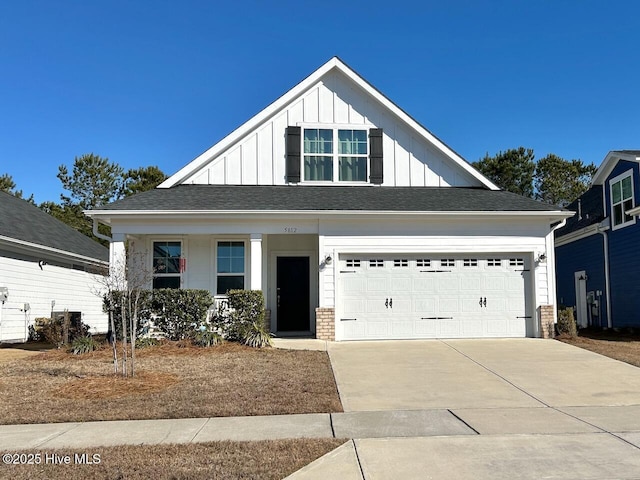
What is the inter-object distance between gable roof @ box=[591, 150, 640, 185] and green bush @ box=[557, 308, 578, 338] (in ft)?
17.3

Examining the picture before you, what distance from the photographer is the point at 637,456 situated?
4.94m

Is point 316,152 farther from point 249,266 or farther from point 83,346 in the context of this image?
point 83,346

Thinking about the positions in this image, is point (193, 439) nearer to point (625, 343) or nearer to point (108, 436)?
point (108, 436)

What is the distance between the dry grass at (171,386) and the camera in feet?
22.2

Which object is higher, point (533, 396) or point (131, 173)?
point (131, 173)

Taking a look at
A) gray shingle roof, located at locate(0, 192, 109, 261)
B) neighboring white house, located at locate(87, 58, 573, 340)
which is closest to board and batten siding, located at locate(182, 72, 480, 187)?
neighboring white house, located at locate(87, 58, 573, 340)

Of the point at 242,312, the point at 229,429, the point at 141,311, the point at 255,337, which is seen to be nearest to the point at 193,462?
the point at 229,429

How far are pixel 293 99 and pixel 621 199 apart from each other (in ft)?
34.2

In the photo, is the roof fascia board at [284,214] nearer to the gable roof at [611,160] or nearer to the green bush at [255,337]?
the green bush at [255,337]

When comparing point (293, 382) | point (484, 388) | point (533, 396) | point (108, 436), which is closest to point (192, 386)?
point (293, 382)

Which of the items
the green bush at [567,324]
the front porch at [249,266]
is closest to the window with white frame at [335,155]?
the front porch at [249,266]

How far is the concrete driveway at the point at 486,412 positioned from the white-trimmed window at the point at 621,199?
20.6 ft

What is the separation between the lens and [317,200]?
13.7 meters

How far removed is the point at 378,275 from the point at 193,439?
27.7 ft
